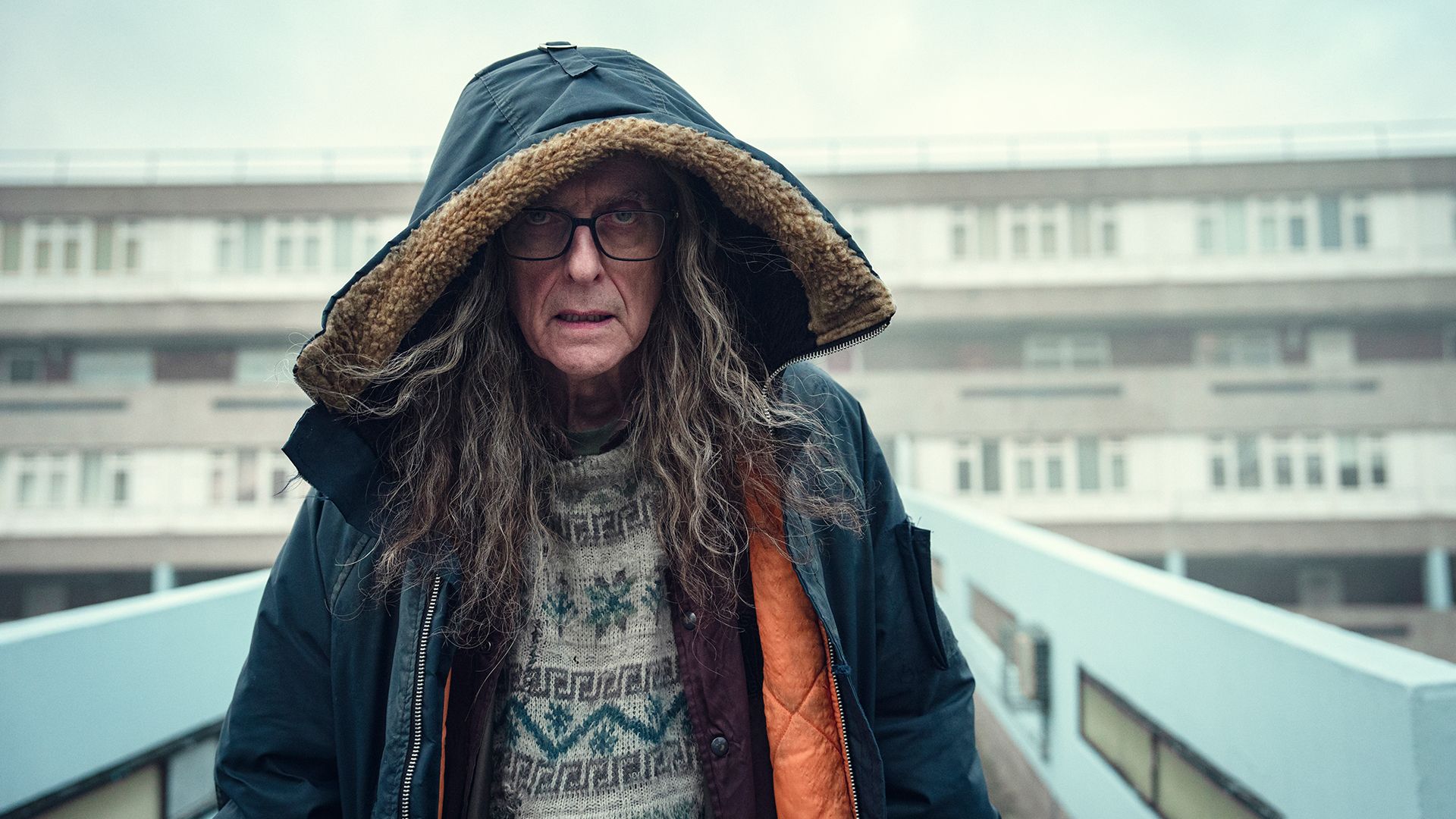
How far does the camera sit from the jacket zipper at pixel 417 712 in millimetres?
1158

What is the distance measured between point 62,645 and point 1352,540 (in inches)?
948

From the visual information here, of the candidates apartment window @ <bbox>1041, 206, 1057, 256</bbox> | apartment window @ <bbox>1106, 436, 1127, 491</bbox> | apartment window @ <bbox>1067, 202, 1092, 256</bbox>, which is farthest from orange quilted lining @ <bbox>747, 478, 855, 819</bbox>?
apartment window @ <bbox>1067, 202, 1092, 256</bbox>

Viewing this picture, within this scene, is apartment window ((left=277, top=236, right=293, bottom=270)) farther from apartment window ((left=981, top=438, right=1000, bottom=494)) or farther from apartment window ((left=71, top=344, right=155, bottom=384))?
apartment window ((left=981, top=438, right=1000, bottom=494))

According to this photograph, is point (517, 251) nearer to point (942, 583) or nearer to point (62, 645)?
point (62, 645)

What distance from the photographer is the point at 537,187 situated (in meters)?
1.16

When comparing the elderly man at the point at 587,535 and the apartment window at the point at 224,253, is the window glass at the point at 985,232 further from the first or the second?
the elderly man at the point at 587,535

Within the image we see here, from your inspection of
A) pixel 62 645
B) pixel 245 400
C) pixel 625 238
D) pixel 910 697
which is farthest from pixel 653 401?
pixel 245 400

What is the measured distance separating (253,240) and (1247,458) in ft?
86.5

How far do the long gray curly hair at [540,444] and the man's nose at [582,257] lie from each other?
6.4 inches

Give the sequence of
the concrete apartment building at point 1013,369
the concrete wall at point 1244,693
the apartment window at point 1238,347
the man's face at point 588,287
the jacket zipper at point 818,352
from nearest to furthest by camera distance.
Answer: the man's face at point 588,287 → the jacket zipper at point 818,352 → the concrete wall at point 1244,693 → the concrete apartment building at point 1013,369 → the apartment window at point 1238,347

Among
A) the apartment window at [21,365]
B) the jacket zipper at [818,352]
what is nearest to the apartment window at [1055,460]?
the jacket zipper at [818,352]

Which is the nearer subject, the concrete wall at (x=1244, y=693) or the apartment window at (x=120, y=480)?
the concrete wall at (x=1244, y=693)

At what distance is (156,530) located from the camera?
2041cm

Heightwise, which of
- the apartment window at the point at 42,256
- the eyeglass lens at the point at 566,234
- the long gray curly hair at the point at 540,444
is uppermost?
the apartment window at the point at 42,256
